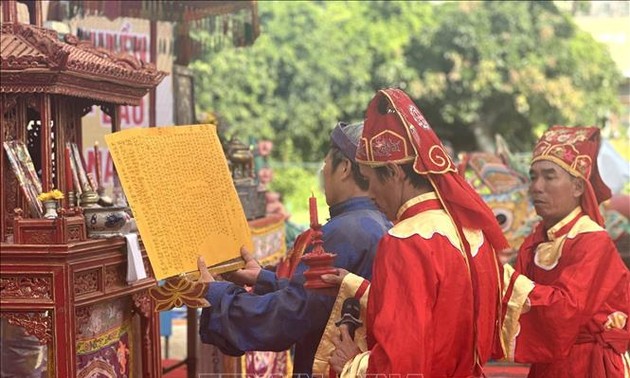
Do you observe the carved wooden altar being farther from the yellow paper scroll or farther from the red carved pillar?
the yellow paper scroll

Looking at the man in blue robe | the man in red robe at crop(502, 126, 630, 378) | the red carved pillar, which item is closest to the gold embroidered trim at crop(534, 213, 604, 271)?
the man in red robe at crop(502, 126, 630, 378)

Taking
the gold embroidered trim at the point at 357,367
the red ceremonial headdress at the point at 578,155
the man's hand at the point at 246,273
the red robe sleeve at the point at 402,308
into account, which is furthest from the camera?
the red ceremonial headdress at the point at 578,155

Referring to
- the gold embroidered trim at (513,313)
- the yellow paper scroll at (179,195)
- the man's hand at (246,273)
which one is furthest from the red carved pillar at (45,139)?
the gold embroidered trim at (513,313)

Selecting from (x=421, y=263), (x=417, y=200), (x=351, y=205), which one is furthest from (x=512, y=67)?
(x=421, y=263)

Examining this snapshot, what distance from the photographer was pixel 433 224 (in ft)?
8.90

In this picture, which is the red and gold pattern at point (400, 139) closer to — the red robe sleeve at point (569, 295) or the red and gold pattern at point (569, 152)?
the red robe sleeve at point (569, 295)

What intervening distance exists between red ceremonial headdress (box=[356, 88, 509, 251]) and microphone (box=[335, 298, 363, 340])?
365mm

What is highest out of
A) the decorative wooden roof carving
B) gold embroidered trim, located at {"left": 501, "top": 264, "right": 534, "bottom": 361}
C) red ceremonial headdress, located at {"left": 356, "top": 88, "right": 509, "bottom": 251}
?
the decorative wooden roof carving

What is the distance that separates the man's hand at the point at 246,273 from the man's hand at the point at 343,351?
598 millimetres

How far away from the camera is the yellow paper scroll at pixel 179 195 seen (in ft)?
9.77

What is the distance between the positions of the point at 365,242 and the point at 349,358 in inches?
18.7

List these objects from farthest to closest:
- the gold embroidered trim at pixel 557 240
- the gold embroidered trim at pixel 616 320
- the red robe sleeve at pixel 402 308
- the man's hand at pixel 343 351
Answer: the gold embroidered trim at pixel 557 240, the gold embroidered trim at pixel 616 320, the man's hand at pixel 343 351, the red robe sleeve at pixel 402 308

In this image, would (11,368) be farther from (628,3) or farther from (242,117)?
(242,117)

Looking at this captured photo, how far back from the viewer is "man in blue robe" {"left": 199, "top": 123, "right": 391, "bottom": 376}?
10.1 ft
